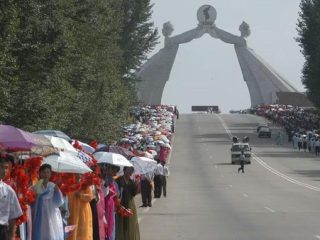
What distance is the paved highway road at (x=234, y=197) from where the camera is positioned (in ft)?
75.0

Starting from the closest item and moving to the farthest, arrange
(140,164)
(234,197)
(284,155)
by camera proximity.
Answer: (140,164) → (234,197) → (284,155)

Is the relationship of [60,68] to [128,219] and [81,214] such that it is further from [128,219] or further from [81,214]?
[81,214]

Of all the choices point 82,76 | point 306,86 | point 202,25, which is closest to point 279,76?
point 202,25

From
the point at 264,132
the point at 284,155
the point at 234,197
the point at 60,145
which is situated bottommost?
the point at 234,197

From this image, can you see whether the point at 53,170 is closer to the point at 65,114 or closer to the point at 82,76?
the point at 65,114

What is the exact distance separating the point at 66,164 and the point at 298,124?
295 feet

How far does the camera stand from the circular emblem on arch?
529ft

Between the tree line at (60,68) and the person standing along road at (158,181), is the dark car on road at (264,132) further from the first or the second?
the person standing along road at (158,181)

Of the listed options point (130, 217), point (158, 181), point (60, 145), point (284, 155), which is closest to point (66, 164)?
point (130, 217)

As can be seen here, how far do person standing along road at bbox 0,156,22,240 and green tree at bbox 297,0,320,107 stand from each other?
80.9 m

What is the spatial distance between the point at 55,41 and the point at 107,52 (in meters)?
26.7

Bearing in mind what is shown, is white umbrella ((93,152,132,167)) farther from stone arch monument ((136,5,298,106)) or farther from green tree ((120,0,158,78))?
stone arch monument ((136,5,298,106))

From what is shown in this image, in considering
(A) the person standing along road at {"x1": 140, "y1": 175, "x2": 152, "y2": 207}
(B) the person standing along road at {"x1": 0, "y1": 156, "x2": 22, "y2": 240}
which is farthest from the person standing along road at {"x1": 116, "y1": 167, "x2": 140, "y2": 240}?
(A) the person standing along road at {"x1": 140, "y1": 175, "x2": 152, "y2": 207}

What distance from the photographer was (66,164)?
1569 centimetres
